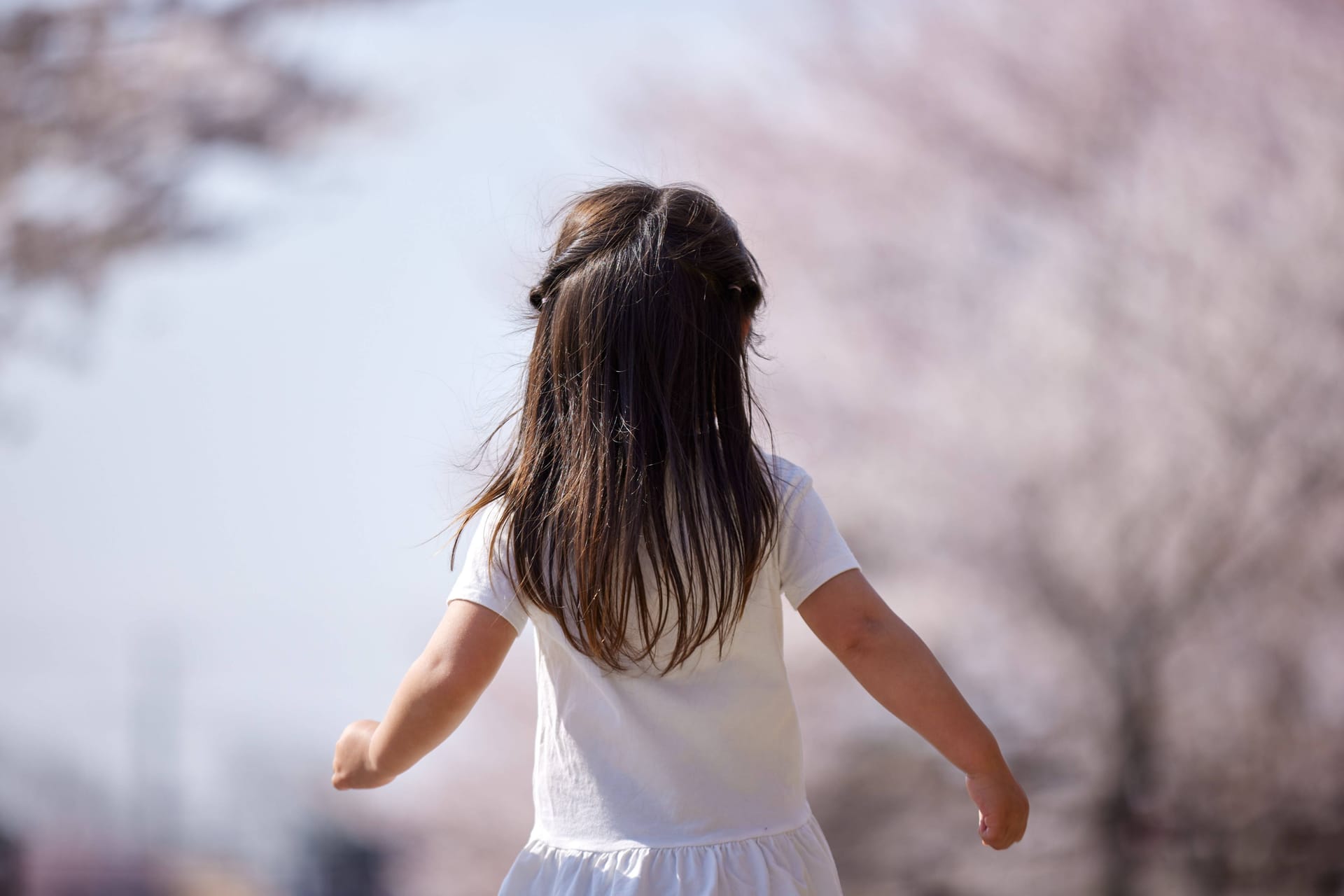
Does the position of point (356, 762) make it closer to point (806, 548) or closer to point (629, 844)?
point (629, 844)

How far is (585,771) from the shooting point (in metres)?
0.88

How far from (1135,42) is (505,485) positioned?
9.87 feet

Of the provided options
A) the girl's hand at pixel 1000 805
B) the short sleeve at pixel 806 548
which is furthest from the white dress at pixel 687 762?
the girl's hand at pixel 1000 805

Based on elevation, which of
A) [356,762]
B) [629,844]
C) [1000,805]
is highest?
[1000,805]

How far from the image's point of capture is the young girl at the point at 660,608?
0.84m

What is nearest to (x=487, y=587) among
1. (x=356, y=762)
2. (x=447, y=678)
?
(x=447, y=678)

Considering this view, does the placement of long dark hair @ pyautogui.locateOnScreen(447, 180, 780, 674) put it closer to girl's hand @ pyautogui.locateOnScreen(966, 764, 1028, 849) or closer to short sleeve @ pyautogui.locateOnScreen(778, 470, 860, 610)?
short sleeve @ pyautogui.locateOnScreen(778, 470, 860, 610)

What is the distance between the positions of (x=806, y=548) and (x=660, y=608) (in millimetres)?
129

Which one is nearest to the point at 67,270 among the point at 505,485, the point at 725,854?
the point at 505,485

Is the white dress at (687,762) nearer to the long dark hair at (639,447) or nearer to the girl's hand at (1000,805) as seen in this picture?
the long dark hair at (639,447)

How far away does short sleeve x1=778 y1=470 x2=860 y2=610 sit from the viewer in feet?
2.85

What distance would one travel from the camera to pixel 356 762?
0.94 meters

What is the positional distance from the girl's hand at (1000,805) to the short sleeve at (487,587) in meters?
0.38

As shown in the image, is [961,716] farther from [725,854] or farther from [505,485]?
[505,485]
